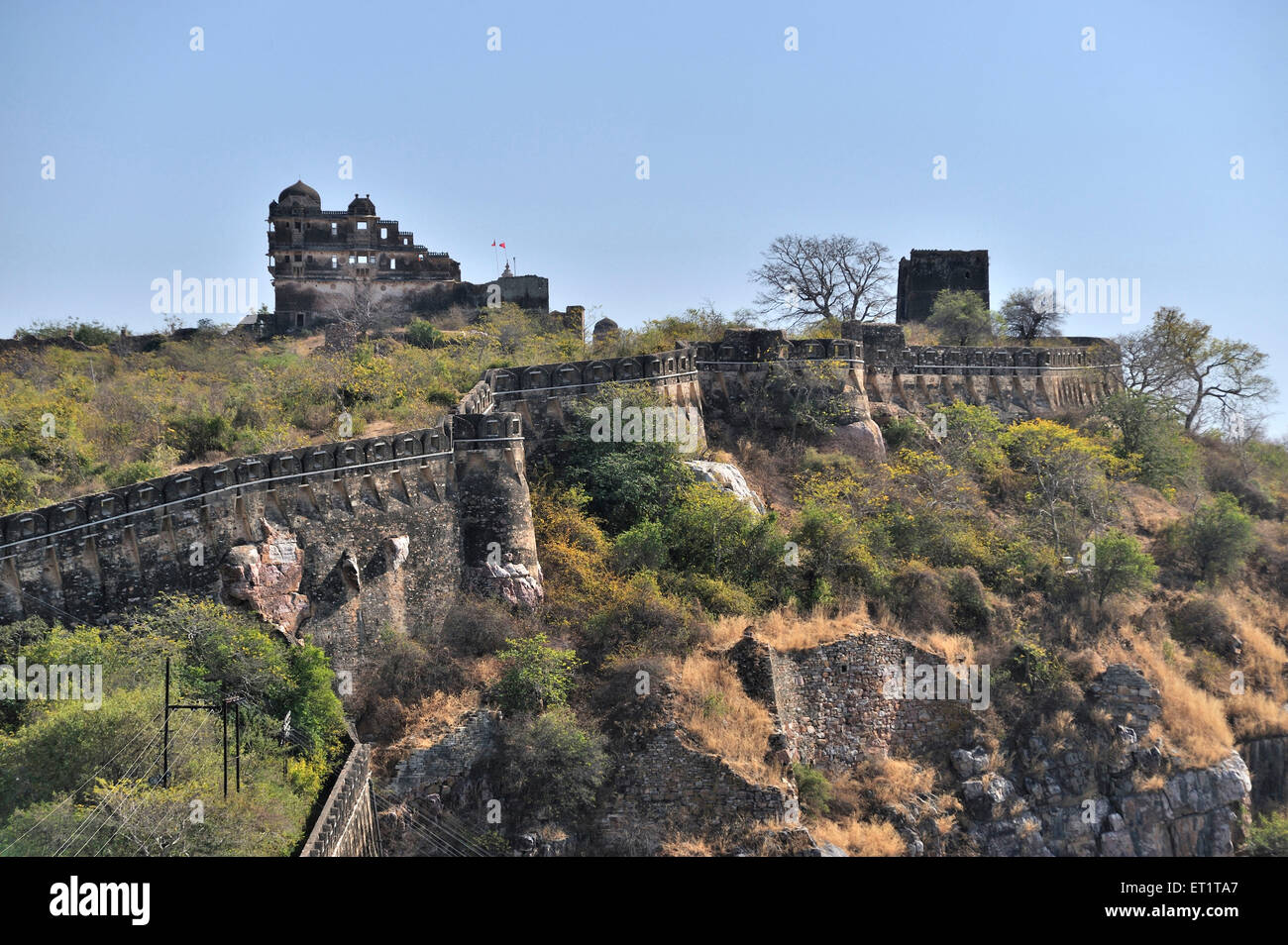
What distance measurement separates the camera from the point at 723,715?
20406 millimetres

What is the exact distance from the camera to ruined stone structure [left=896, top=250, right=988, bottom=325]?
4241 cm

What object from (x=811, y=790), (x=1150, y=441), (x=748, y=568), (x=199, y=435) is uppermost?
(x=199, y=435)

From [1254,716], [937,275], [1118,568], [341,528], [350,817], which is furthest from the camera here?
[937,275]

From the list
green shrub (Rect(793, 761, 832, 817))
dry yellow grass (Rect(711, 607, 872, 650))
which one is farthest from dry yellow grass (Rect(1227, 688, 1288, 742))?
green shrub (Rect(793, 761, 832, 817))

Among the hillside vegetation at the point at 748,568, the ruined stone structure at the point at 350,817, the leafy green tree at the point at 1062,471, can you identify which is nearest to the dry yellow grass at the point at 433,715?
the hillside vegetation at the point at 748,568

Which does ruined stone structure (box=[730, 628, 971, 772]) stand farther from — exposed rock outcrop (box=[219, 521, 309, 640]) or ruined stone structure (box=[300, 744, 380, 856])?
exposed rock outcrop (box=[219, 521, 309, 640])

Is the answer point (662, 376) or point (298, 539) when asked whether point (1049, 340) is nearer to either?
point (662, 376)

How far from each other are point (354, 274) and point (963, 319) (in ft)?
67.3

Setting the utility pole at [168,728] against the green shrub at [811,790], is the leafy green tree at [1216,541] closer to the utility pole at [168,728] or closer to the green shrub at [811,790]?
the green shrub at [811,790]

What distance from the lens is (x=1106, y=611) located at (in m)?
25.7

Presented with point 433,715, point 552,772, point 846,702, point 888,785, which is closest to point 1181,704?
point 888,785

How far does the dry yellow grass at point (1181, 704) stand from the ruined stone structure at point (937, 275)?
19408 millimetres

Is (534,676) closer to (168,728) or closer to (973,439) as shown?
(168,728)
